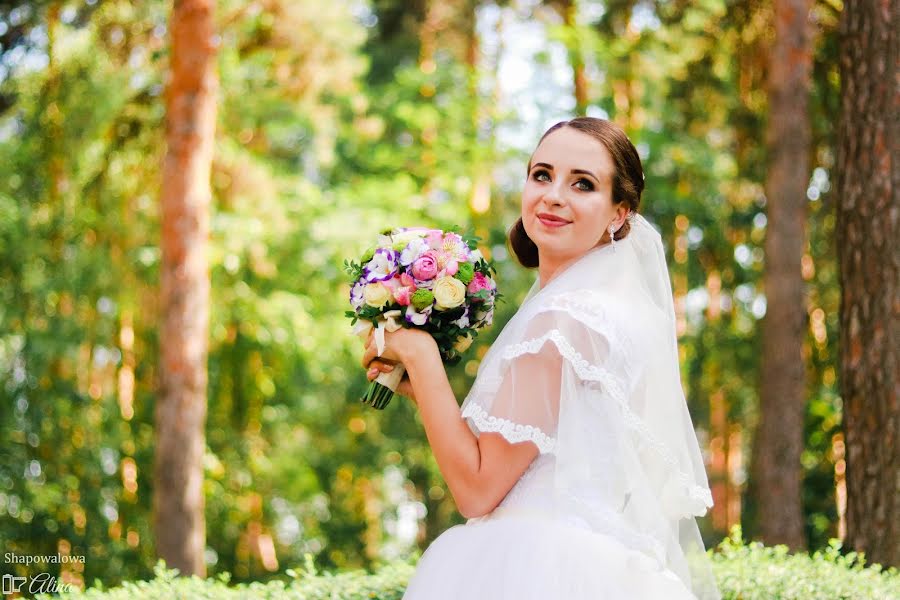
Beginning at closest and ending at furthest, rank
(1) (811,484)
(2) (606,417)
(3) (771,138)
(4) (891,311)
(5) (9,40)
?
(2) (606,417)
(4) (891,311)
(3) (771,138)
(5) (9,40)
(1) (811,484)

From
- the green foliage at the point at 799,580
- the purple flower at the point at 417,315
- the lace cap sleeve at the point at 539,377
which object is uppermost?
the purple flower at the point at 417,315

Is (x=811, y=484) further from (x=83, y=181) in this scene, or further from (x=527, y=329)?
(x=527, y=329)

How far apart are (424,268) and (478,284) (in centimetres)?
19

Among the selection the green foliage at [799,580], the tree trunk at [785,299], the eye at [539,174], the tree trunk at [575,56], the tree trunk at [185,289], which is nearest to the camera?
the eye at [539,174]

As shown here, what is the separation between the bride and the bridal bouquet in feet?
0.28

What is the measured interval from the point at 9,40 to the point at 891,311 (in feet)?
33.2

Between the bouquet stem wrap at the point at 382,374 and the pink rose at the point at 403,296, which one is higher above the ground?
the pink rose at the point at 403,296

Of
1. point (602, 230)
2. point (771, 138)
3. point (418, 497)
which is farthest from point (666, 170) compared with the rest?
point (602, 230)

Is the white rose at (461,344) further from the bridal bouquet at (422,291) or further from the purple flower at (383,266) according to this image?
the purple flower at (383,266)

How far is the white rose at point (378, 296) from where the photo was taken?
2.78 metres

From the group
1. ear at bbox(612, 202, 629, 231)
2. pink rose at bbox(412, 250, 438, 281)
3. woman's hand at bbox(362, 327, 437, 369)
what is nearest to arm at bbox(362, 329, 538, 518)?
woman's hand at bbox(362, 327, 437, 369)

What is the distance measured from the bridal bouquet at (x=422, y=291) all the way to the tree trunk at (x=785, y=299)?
307 inches

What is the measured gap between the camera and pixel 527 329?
8.39ft

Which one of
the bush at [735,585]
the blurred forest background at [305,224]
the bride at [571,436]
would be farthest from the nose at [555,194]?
the blurred forest background at [305,224]
